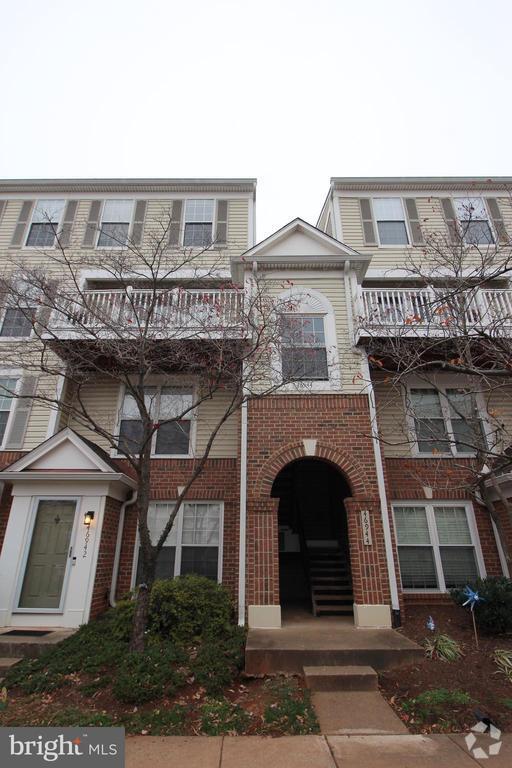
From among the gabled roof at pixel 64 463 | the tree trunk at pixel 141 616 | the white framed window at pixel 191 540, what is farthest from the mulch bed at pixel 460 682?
the gabled roof at pixel 64 463

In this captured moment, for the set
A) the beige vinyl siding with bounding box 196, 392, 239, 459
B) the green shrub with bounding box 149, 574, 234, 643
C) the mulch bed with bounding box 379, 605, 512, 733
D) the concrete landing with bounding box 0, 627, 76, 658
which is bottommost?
the mulch bed with bounding box 379, 605, 512, 733

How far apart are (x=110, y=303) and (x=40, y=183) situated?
6617 millimetres

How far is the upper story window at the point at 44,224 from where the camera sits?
12.8 metres

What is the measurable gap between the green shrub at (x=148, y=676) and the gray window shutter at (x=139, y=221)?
11229mm

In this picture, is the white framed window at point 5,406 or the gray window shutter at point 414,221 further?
the gray window shutter at point 414,221

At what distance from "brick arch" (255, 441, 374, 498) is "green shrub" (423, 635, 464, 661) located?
8.32 feet

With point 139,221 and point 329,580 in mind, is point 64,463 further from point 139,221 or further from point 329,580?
point 139,221

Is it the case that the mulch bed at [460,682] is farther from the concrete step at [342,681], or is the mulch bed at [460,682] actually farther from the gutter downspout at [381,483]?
the gutter downspout at [381,483]

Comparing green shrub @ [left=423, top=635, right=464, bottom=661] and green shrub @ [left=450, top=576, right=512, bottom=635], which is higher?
green shrub @ [left=450, top=576, right=512, bottom=635]

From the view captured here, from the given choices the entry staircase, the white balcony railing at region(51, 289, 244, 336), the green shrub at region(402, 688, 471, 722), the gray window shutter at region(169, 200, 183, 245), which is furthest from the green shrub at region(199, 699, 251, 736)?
the gray window shutter at region(169, 200, 183, 245)

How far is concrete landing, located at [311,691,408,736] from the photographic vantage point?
419 cm

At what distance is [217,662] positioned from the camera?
559cm

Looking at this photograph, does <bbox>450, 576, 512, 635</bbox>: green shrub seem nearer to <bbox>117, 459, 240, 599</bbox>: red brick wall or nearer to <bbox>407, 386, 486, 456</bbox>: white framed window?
<bbox>407, 386, 486, 456</bbox>: white framed window

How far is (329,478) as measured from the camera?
38.8 ft
